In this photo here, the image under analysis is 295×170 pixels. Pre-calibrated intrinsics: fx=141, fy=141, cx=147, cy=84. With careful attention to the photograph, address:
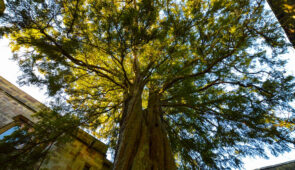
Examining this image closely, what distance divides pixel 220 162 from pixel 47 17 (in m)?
5.48

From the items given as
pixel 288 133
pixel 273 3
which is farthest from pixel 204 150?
pixel 273 3

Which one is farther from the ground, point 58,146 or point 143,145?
point 58,146

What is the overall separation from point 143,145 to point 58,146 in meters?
4.31

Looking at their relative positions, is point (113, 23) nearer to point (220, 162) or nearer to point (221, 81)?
point (221, 81)

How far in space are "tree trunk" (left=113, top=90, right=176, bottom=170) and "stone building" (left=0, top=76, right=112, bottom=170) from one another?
352 cm

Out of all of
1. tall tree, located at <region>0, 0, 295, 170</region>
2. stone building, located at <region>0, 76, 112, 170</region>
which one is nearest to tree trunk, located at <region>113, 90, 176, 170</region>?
tall tree, located at <region>0, 0, 295, 170</region>

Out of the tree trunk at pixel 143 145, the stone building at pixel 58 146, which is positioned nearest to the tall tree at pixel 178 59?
the tree trunk at pixel 143 145

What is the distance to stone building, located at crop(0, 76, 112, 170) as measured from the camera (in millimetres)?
4520

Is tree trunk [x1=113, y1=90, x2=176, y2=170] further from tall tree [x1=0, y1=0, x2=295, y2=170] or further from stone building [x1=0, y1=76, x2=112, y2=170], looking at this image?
stone building [x1=0, y1=76, x2=112, y2=170]

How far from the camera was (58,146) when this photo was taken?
496 centimetres

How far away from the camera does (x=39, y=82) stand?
3746mm

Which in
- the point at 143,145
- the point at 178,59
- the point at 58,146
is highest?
the point at 178,59

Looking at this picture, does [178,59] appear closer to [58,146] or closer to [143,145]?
[143,145]

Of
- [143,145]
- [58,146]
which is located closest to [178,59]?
[143,145]
